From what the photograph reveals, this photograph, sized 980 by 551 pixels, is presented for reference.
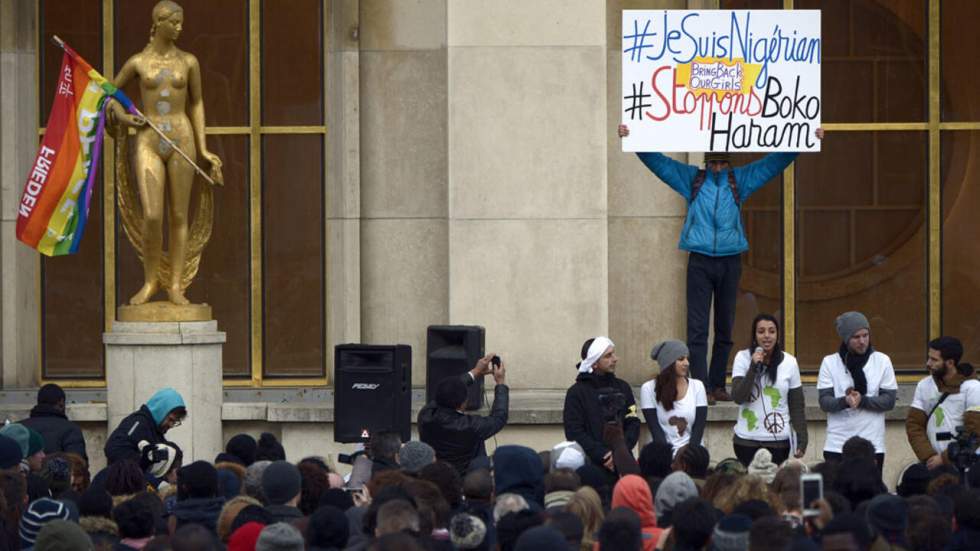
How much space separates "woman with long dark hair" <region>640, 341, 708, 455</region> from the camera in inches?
523

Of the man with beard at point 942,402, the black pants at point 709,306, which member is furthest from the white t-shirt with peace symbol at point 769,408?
the black pants at point 709,306

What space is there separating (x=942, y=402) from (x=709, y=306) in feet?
11.2

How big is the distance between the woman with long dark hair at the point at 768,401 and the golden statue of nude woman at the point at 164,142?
5.12 meters

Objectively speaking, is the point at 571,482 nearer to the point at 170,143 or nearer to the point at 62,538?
the point at 62,538

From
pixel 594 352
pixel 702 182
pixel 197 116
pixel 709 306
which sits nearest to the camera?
pixel 594 352

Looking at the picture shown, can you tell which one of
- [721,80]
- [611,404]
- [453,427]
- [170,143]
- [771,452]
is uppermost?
[721,80]

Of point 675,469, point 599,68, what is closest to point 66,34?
point 599,68

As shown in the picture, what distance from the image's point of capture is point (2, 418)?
16.7m

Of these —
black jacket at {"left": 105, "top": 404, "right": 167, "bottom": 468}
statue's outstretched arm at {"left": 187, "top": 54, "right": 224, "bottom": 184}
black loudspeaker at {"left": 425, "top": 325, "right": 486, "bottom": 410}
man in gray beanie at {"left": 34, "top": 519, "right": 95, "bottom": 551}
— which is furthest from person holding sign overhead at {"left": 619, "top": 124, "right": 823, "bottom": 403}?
man in gray beanie at {"left": 34, "top": 519, "right": 95, "bottom": 551}

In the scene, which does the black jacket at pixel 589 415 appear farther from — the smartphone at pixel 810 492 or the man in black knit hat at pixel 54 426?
the smartphone at pixel 810 492

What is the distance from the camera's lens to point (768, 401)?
13.5 metres

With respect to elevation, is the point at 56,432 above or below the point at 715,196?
below

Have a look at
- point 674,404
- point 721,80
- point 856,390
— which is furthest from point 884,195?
point 674,404

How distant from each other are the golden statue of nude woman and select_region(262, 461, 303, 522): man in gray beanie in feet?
20.9
